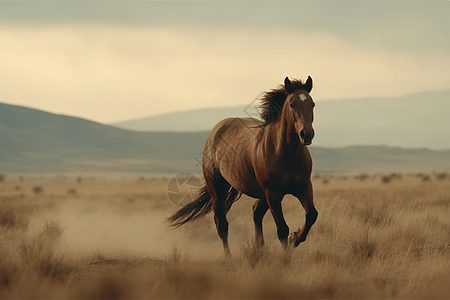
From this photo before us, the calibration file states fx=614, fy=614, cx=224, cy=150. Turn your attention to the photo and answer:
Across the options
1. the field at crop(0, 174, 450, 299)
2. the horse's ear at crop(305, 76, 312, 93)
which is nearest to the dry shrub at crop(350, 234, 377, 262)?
the field at crop(0, 174, 450, 299)

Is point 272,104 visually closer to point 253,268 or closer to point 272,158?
point 272,158

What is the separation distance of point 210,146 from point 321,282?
4920 mm

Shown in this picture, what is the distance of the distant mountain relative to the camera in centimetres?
9825

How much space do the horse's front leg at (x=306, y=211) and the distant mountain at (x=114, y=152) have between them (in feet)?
280

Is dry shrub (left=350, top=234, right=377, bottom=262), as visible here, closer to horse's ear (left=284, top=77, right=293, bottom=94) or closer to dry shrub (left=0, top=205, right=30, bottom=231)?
horse's ear (left=284, top=77, right=293, bottom=94)

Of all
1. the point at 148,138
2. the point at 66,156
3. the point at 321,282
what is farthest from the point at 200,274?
the point at 148,138

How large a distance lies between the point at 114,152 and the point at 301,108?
102 metres

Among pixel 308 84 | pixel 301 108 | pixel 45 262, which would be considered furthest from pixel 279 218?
pixel 45 262

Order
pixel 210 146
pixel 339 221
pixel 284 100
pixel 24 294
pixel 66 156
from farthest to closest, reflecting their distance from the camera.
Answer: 1. pixel 66 156
2. pixel 339 221
3. pixel 210 146
4. pixel 284 100
5. pixel 24 294

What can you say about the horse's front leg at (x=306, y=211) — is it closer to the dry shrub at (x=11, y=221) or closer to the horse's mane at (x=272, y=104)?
the horse's mane at (x=272, y=104)

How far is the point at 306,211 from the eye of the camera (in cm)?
849

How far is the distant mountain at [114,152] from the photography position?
322ft

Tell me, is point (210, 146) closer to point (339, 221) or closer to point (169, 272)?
point (339, 221)

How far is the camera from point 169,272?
681 cm
